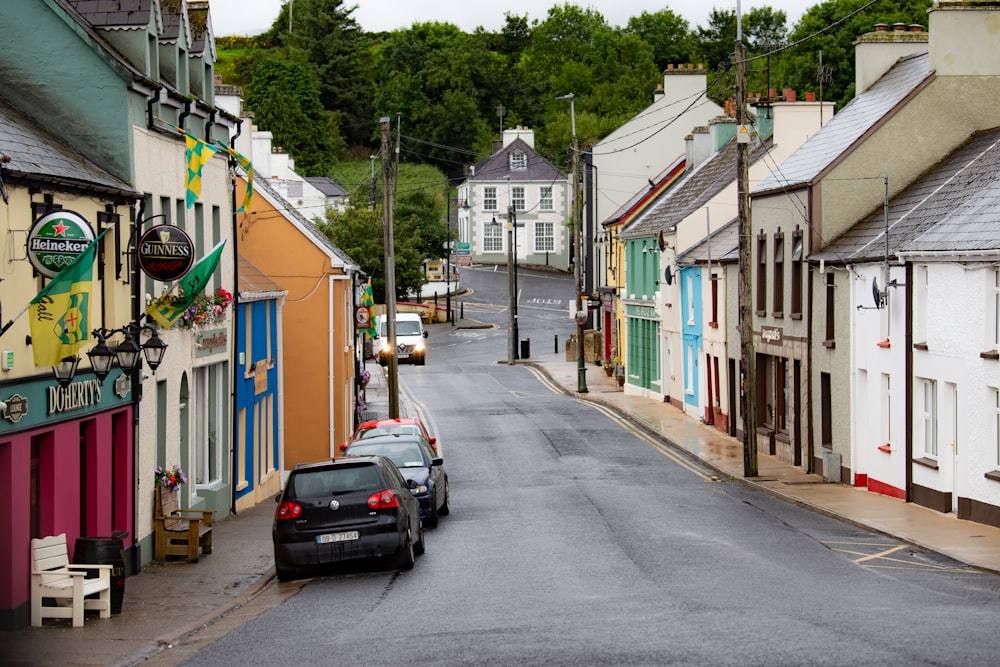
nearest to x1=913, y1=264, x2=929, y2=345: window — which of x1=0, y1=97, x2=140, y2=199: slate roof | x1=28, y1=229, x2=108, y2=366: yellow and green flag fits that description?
x1=0, y1=97, x2=140, y2=199: slate roof

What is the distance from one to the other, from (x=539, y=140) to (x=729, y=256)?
88.7 metres

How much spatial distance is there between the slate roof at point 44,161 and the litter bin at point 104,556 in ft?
14.1

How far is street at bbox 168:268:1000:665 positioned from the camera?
1214 cm

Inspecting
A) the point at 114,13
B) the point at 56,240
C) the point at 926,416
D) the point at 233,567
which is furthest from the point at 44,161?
the point at 926,416

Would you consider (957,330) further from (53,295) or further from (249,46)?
(249,46)

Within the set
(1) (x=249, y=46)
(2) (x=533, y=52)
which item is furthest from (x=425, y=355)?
(1) (x=249, y=46)

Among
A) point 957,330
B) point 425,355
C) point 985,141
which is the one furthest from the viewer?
point 425,355

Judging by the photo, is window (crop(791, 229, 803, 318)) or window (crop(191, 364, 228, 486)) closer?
window (crop(191, 364, 228, 486))

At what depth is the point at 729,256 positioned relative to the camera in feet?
130

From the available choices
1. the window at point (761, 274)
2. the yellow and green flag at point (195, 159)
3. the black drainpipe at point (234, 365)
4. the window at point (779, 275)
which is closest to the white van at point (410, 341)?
the window at point (761, 274)

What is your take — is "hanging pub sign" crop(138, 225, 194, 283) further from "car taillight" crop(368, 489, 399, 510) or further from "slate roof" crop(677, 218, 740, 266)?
"slate roof" crop(677, 218, 740, 266)

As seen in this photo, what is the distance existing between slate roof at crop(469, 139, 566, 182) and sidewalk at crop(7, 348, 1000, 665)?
74.2m

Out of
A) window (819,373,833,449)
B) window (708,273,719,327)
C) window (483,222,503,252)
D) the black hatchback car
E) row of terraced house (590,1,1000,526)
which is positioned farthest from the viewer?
window (483,222,503,252)

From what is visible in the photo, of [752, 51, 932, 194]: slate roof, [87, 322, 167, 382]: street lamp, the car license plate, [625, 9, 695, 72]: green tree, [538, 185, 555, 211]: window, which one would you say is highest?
[625, 9, 695, 72]: green tree
